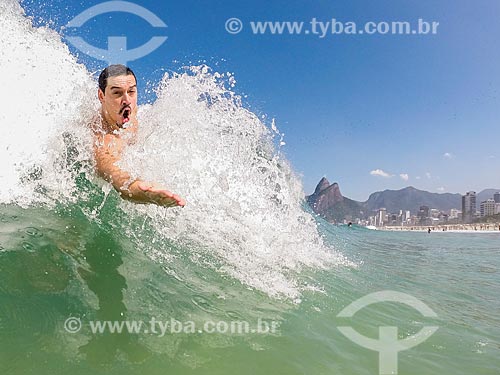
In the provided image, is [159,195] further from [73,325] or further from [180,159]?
[180,159]

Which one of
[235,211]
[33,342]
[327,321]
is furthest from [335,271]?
[33,342]

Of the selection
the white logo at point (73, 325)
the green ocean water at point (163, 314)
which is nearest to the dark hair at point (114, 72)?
the green ocean water at point (163, 314)

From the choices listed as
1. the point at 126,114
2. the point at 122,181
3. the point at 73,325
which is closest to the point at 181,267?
the point at 122,181

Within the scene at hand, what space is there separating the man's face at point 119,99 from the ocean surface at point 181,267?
416 mm

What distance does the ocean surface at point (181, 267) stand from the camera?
10.9ft

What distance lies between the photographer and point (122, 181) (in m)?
4.07

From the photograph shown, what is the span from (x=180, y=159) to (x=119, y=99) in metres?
1.65

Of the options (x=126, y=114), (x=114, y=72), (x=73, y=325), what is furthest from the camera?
(x=126, y=114)

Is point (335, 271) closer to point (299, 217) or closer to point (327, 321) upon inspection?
point (299, 217)

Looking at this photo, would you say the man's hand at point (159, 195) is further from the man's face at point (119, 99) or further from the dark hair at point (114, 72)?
the dark hair at point (114, 72)

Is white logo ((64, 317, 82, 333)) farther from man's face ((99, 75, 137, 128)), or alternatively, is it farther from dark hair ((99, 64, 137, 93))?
dark hair ((99, 64, 137, 93))

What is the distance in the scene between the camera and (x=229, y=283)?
4.96 m

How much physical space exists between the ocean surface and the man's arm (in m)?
0.37

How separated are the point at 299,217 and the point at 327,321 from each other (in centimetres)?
441
